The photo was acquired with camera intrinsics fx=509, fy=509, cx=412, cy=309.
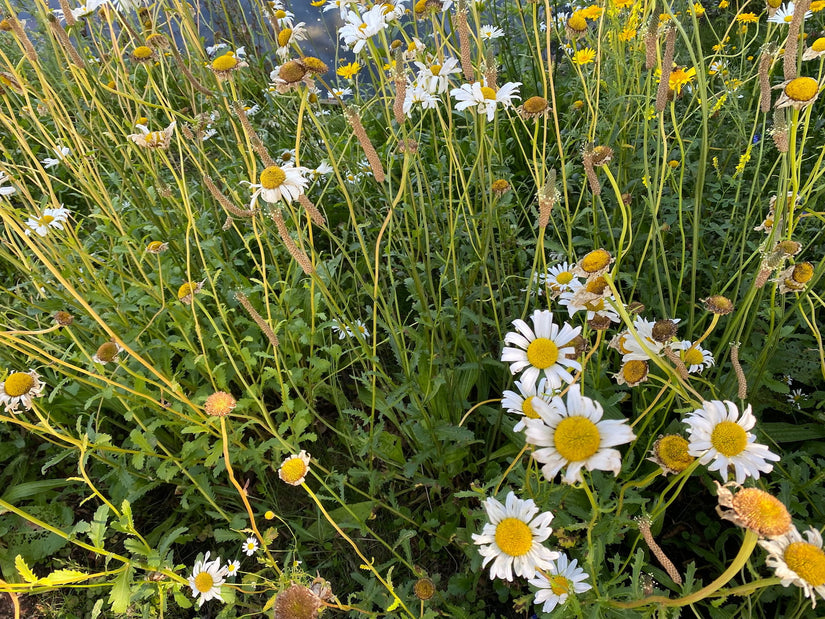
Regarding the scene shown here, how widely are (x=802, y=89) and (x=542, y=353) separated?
69 centimetres

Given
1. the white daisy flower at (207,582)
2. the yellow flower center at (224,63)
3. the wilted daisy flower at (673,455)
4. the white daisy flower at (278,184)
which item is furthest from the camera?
the yellow flower center at (224,63)

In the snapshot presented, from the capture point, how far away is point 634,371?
3.25 feet

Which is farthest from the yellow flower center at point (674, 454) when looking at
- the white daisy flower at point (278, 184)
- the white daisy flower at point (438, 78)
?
the white daisy flower at point (438, 78)

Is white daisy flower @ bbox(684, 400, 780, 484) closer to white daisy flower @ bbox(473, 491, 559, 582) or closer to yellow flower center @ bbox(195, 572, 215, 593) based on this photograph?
white daisy flower @ bbox(473, 491, 559, 582)

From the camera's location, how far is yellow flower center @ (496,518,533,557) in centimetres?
89

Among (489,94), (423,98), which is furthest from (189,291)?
(489,94)

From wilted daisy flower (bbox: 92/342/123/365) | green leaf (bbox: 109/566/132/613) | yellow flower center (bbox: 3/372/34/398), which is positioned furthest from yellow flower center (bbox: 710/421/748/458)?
yellow flower center (bbox: 3/372/34/398)

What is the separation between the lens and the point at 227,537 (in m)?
1.40

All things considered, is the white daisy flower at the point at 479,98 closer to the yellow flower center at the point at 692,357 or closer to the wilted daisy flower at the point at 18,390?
the yellow flower center at the point at 692,357

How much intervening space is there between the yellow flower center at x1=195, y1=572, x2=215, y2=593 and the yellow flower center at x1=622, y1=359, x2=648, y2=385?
3.49ft

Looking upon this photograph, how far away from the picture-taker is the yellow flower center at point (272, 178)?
1.05 meters

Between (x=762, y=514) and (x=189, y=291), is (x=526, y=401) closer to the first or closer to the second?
(x=762, y=514)

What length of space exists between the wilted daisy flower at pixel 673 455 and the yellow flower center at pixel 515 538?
0.25 m

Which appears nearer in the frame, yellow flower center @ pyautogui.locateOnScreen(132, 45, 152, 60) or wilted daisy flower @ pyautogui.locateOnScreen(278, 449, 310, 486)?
wilted daisy flower @ pyautogui.locateOnScreen(278, 449, 310, 486)
